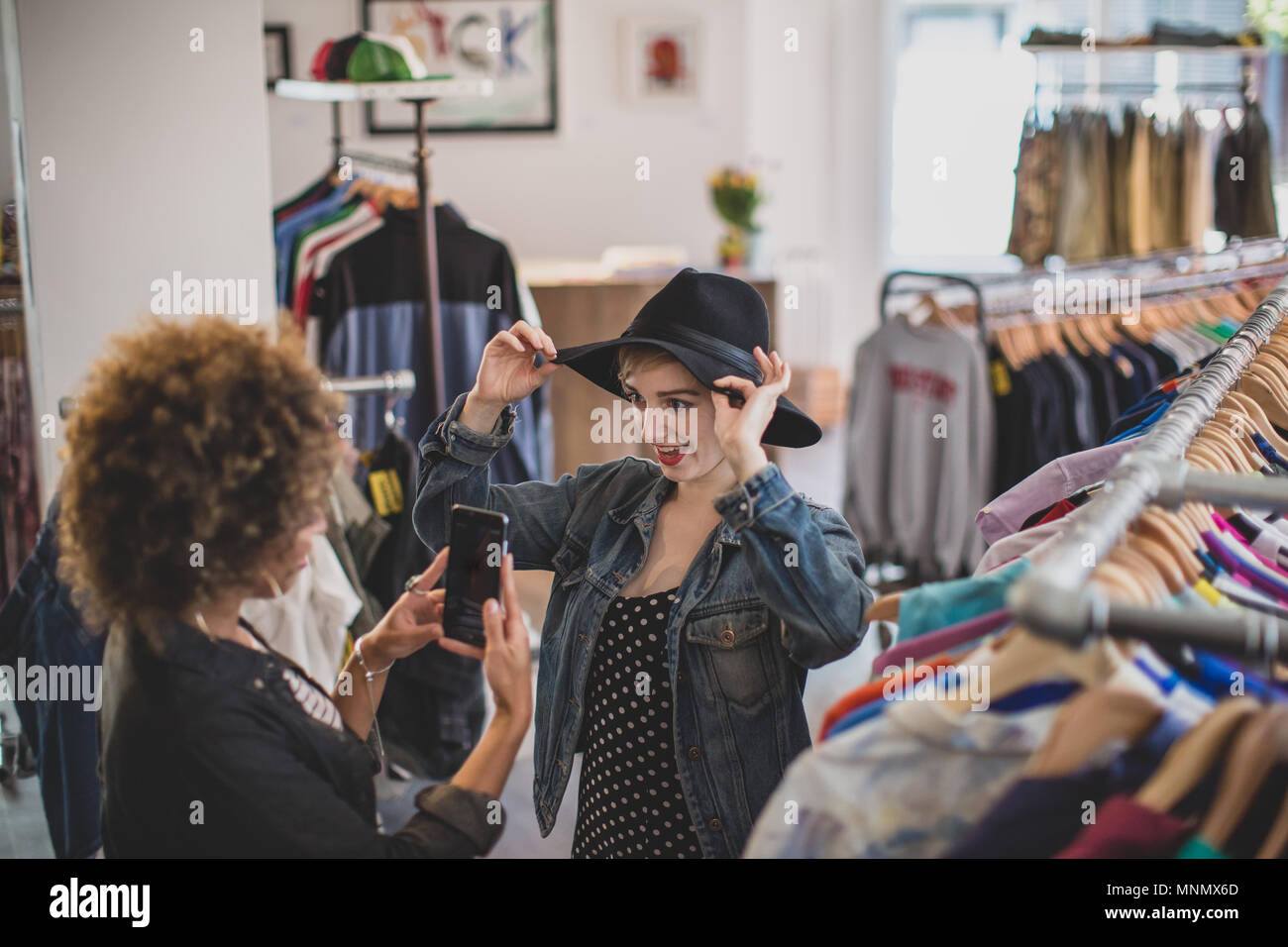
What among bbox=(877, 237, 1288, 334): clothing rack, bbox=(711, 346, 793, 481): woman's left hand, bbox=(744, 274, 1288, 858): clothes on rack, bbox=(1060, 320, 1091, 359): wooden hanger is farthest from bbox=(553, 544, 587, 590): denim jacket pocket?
bbox=(1060, 320, 1091, 359): wooden hanger

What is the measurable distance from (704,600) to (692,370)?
277mm

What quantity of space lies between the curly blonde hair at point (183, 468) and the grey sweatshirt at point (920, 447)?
2687mm

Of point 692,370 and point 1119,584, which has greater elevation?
point 692,370

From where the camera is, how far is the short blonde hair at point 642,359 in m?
1.42

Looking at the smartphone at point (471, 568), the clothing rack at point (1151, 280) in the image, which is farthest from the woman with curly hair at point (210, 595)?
the clothing rack at point (1151, 280)

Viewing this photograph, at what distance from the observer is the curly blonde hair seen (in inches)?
39.8

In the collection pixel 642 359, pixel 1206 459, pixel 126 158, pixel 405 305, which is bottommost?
pixel 1206 459

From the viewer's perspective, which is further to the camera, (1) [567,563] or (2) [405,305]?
(2) [405,305]

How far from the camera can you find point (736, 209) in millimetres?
6328

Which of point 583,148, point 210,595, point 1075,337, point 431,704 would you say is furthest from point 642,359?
point 583,148

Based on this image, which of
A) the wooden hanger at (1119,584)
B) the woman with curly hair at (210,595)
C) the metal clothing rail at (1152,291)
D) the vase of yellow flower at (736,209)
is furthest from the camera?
the vase of yellow flower at (736,209)

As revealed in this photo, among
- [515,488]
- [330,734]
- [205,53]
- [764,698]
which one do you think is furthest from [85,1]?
[764,698]

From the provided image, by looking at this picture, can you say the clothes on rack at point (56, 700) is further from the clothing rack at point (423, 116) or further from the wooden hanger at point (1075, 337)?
the wooden hanger at point (1075, 337)

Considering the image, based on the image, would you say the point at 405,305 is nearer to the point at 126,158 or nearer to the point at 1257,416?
the point at 126,158
